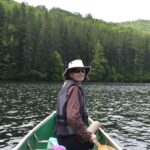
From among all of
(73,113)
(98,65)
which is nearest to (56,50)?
(98,65)

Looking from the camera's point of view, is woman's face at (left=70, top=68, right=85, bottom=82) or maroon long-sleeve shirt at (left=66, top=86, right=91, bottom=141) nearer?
maroon long-sleeve shirt at (left=66, top=86, right=91, bottom=141)

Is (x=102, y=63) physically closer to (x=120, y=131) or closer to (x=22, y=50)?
(x=22, y=50)

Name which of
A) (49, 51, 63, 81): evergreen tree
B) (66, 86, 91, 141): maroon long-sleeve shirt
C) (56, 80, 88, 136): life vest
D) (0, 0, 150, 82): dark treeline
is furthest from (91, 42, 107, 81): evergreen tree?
(66, 86, 91, 141): maroon long-sleeve shirt

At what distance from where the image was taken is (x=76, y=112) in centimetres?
976

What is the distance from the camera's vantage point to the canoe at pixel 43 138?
37.9 feet

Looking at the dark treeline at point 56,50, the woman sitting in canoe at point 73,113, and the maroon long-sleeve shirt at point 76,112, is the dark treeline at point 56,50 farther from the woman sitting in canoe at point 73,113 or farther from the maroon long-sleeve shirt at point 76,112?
the maroon long-sleeve shirt at point 76,112

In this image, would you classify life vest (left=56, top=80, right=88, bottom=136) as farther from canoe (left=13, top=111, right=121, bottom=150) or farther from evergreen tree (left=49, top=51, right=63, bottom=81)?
evergreen tree (left=49, top=51, right=63, bottom=81)

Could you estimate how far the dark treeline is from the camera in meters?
103

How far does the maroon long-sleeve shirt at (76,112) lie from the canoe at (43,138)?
1.50 meters

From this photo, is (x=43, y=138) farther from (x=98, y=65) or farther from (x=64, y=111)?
(x=98, y=65)

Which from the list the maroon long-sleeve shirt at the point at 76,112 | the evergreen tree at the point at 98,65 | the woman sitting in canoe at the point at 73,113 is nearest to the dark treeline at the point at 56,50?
the evergreen tree at the point at 98,65

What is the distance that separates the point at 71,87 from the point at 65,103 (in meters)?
0.44

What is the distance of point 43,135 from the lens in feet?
46.7

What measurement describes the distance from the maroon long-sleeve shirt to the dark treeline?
280 ft
